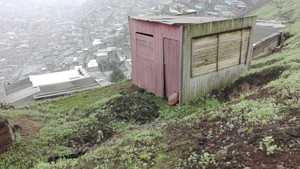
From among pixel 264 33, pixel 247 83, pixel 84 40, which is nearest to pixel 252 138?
pixel 247 83

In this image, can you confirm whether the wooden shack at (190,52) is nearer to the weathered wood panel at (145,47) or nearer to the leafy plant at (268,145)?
the weathered wood panel at (145,47)

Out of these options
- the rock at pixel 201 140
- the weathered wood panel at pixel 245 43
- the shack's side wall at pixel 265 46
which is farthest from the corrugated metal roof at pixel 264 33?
the rock at pixel 201 140

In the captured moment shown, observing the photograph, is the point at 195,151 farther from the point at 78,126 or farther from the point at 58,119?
the point at 58,119

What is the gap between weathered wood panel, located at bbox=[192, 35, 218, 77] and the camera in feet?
31.8

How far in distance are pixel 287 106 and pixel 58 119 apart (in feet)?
25.7

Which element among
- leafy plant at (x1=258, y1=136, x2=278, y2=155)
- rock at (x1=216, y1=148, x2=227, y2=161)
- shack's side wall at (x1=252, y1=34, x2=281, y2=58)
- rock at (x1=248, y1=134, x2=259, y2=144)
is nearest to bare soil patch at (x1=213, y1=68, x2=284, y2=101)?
rock at (x1=248, y1=134, x2=259, y2=144)

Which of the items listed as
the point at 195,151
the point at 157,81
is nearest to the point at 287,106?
the point at 195,151

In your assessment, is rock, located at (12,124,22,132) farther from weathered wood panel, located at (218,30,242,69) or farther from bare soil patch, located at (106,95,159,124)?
weathered wood panel, located at (218,30,242,69)

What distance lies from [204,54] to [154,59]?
6.89ft

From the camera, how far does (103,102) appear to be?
11.1 meters

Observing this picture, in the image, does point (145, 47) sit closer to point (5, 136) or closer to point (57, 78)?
point (5, 136)

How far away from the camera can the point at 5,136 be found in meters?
7.34

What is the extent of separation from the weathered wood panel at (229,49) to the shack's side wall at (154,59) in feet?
6.39

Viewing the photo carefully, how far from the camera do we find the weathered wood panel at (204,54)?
9.70 m
